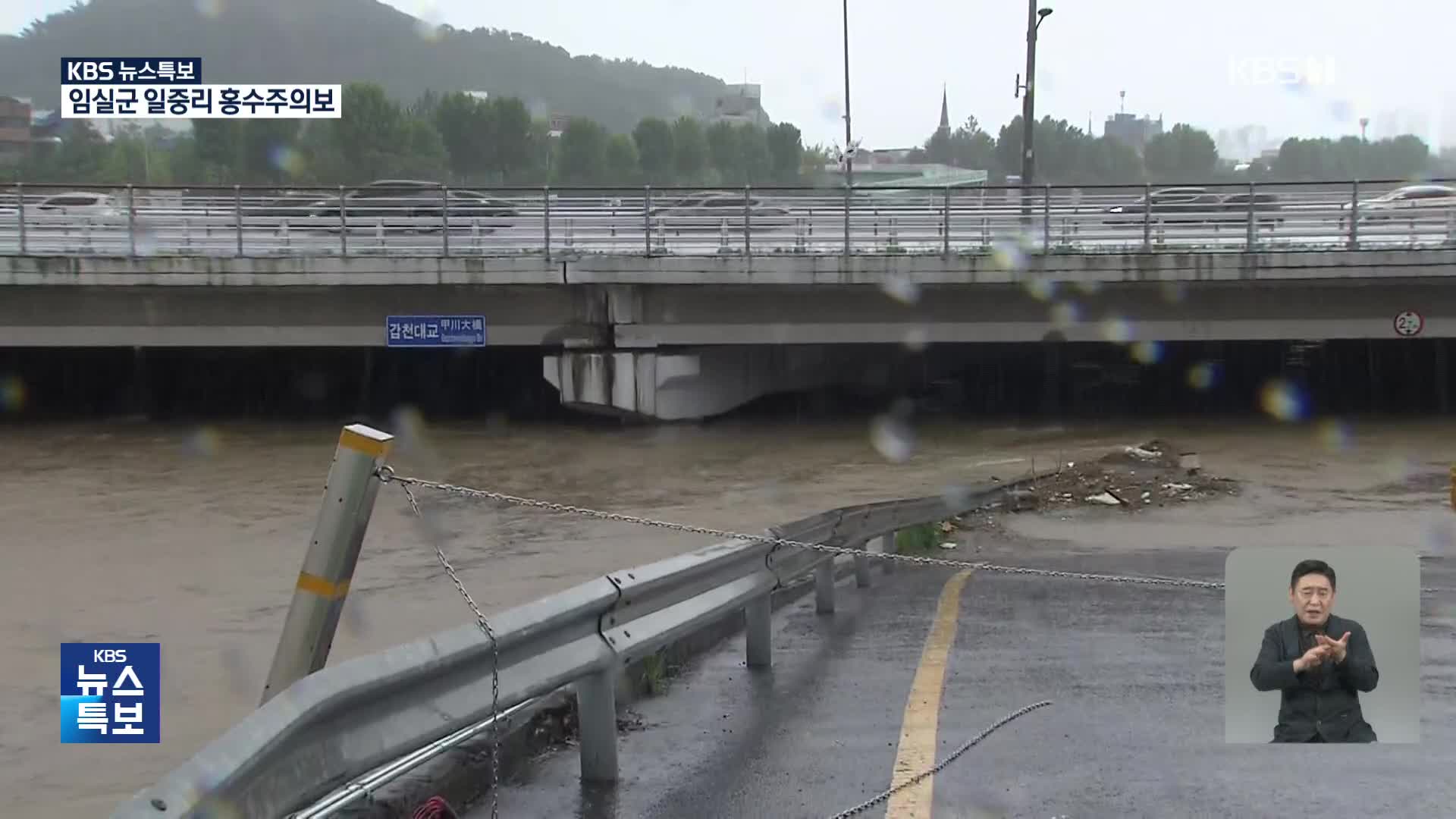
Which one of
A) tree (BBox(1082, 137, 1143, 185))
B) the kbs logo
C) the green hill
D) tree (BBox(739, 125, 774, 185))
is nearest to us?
the kbs logo

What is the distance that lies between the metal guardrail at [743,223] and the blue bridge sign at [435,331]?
50.4 inches

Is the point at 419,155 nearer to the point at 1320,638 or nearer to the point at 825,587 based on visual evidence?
the point at 825,587

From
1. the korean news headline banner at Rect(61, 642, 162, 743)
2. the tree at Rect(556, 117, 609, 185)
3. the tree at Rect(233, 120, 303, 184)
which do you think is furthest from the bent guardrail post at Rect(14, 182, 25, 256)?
the tree at Rect(556, 117, 609, 185)

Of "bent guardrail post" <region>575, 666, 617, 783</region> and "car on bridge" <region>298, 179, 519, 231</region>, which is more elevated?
"car on bridge" <region>298, 179, 519, 231</region>

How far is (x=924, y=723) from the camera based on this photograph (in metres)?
6.11

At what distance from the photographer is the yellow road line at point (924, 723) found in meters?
Result: 4.91

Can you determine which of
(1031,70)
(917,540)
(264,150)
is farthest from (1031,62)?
(264,150)

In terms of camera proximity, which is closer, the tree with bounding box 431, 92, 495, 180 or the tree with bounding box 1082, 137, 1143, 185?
the tree with bounding box 1082, 137, 1143, 185

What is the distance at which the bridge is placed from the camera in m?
27.0

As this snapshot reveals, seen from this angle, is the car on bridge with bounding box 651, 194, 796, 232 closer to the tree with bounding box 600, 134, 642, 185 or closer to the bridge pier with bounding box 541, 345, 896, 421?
the bridge pier with bounding box 541, 345, 896, 421

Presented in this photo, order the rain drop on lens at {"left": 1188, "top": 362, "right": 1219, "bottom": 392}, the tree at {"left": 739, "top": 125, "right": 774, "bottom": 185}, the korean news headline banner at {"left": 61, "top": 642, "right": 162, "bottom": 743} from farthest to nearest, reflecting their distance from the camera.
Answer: the tree at {"left": 739, "top": 125, "right": 774, "bottom": 185}, the rain drop on lens at {"left": 1188, "top": 362, "right": 1219, "bottom": 392}, the korean news headline banner at {"left": 61, "top": 642, "right": 162, "bottom": 743}

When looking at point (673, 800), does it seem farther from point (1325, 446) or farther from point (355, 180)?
point (355, 180)

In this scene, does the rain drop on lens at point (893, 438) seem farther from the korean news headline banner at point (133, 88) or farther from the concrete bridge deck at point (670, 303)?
the korean news headline banner at point (133, 88)

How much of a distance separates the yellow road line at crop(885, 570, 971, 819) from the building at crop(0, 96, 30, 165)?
7362cm
